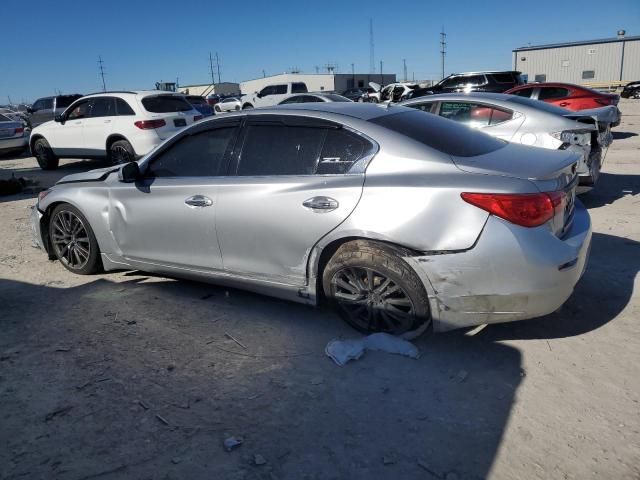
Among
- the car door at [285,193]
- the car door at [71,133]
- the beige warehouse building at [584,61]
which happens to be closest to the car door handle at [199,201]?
the car door at [285,193]

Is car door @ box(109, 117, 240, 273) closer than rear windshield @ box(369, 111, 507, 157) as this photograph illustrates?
No

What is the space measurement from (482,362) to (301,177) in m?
1.68

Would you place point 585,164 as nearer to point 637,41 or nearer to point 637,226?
point 637,226

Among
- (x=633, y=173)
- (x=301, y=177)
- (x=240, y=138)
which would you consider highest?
(x=240, y=138)

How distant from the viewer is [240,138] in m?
3.97

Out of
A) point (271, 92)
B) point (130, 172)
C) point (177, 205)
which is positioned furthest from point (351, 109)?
point (271, 92)

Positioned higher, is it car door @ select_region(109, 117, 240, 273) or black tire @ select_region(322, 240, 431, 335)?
car door @ select_region(109, 117, 240, 273)

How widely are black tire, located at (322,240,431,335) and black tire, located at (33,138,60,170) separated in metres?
11.4

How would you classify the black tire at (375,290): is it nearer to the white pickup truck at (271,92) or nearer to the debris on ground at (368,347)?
the debris on ground at (368,347)

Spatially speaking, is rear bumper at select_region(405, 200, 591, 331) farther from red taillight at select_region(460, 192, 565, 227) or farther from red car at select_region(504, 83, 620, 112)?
red car at select_region(504, 83, 620, 112)

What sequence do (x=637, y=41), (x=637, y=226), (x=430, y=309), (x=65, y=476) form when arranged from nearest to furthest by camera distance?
(x=65, y=476) < (x=430, y=309) < (x=637, y=226) < (x=637, y=41)

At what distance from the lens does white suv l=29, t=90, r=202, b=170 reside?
10.6 meters

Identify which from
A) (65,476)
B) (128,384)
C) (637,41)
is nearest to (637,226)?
(128,384)

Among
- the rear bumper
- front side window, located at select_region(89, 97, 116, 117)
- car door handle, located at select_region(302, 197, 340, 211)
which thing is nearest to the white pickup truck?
front side window, located at select_region(89, 97, 116, 117)
